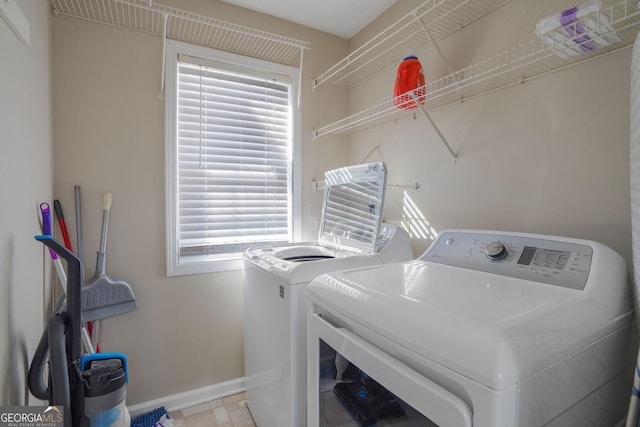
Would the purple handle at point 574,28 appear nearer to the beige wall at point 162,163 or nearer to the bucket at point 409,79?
the beige wall at point 162,163

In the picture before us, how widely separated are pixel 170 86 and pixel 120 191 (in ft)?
2.33

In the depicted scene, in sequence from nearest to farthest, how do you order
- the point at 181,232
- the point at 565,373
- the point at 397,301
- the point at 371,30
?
the point at 565,373 → the point at 397,301 → the point at 181,232 → the point at 371,30

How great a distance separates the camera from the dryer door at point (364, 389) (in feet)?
2.08

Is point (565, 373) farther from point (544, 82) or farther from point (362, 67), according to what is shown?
point (362, 67)

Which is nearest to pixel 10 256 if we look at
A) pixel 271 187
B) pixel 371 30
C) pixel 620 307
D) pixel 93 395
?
pixel 93 395

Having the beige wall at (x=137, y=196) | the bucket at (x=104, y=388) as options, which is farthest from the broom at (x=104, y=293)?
the bucket at (x=104, y=388)

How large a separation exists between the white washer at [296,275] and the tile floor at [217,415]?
9cm

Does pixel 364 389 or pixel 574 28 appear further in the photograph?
pixel 574 28

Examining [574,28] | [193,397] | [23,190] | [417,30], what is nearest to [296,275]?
[23,190]

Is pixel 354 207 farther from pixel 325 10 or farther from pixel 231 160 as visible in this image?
pixel 325 10

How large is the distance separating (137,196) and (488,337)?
6.38ft

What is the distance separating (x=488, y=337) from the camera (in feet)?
1.95

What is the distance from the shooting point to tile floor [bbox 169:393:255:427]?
6.20ft

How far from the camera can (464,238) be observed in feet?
4.28
